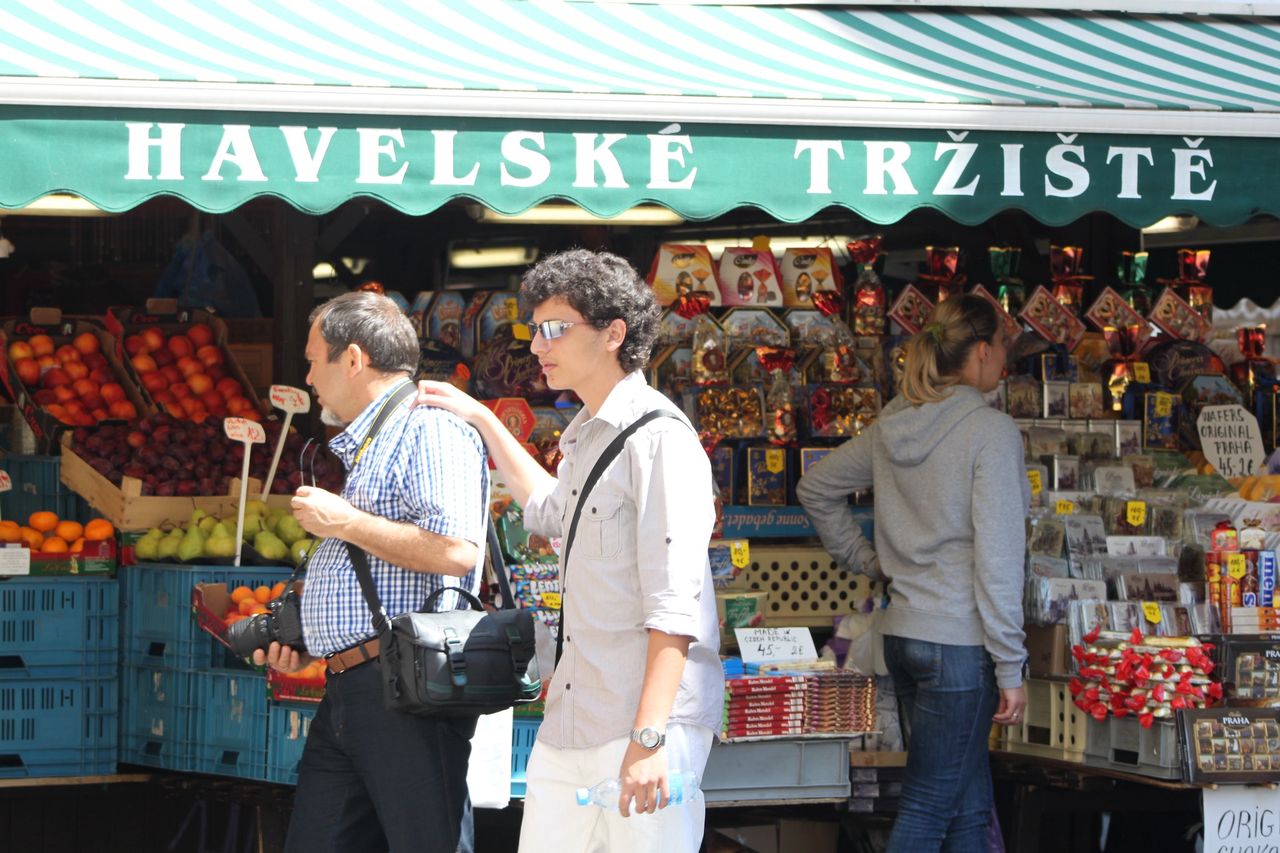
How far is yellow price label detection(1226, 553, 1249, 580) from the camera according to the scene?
547cm

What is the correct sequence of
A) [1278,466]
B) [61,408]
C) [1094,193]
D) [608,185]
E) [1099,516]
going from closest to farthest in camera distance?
[608,185]
[1094,193]
[1099,516]
[61,408]
[1278,466]

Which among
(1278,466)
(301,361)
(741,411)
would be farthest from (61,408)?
(1278,466)

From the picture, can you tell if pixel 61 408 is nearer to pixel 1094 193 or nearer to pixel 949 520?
pixel 949 520

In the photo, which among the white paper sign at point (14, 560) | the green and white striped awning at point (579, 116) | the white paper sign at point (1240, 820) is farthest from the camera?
the white paper sign at point (14, 560)

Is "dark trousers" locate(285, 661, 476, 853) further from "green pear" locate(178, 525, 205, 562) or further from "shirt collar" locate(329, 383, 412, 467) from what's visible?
"green pear" locate(178, 525, 205, 562)

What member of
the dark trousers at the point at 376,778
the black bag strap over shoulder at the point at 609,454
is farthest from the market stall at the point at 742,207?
the dark trousers at the point at 376,778

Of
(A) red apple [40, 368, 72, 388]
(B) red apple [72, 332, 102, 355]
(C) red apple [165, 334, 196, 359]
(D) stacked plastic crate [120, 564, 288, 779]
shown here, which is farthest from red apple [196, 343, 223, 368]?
(D) stacked plastic crate [120, 564, 288, 779]

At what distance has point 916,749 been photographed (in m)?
4.86

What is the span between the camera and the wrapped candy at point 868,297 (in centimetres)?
682

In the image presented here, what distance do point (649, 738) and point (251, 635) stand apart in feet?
A: 3.79

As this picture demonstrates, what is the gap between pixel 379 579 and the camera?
364cm

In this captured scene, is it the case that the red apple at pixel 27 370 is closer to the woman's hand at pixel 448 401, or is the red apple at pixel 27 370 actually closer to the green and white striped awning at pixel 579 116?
the green and white striped awning at pixel 579 116

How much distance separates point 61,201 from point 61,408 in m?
1.43

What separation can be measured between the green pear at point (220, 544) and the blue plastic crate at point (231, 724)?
443 mm
